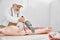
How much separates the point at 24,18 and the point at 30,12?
0.34 feet

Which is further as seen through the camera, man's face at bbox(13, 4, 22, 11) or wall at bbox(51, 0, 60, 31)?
wall at bbox(51, 0, 60, 31)

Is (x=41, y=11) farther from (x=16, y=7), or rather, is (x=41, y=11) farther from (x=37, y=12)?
(x=16, y=7)

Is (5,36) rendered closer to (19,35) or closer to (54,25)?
(19,35)

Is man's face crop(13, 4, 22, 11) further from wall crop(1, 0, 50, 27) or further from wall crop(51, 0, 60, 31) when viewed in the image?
wall crop(51, 0, 60, 31)

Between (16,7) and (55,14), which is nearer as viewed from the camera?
(16,7)

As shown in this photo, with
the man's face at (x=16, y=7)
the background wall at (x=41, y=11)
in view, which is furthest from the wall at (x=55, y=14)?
the man's face at (x=16, y=7)

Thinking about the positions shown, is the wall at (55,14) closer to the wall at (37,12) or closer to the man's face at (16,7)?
the wall at (37,12)

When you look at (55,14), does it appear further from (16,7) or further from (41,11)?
(16,7)

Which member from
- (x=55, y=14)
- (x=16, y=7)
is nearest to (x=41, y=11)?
(x=55, y=14)

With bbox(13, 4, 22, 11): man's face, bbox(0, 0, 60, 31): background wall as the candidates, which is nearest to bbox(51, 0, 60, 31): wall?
bbox(0, 0, 60, 31): background wall

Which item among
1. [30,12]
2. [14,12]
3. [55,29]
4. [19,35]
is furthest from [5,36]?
[55,29]

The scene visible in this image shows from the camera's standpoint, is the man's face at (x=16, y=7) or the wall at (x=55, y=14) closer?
the man's face at (x=16, y=7)

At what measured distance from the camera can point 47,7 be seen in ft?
4.34

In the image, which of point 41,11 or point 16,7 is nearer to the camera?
point 16,7
